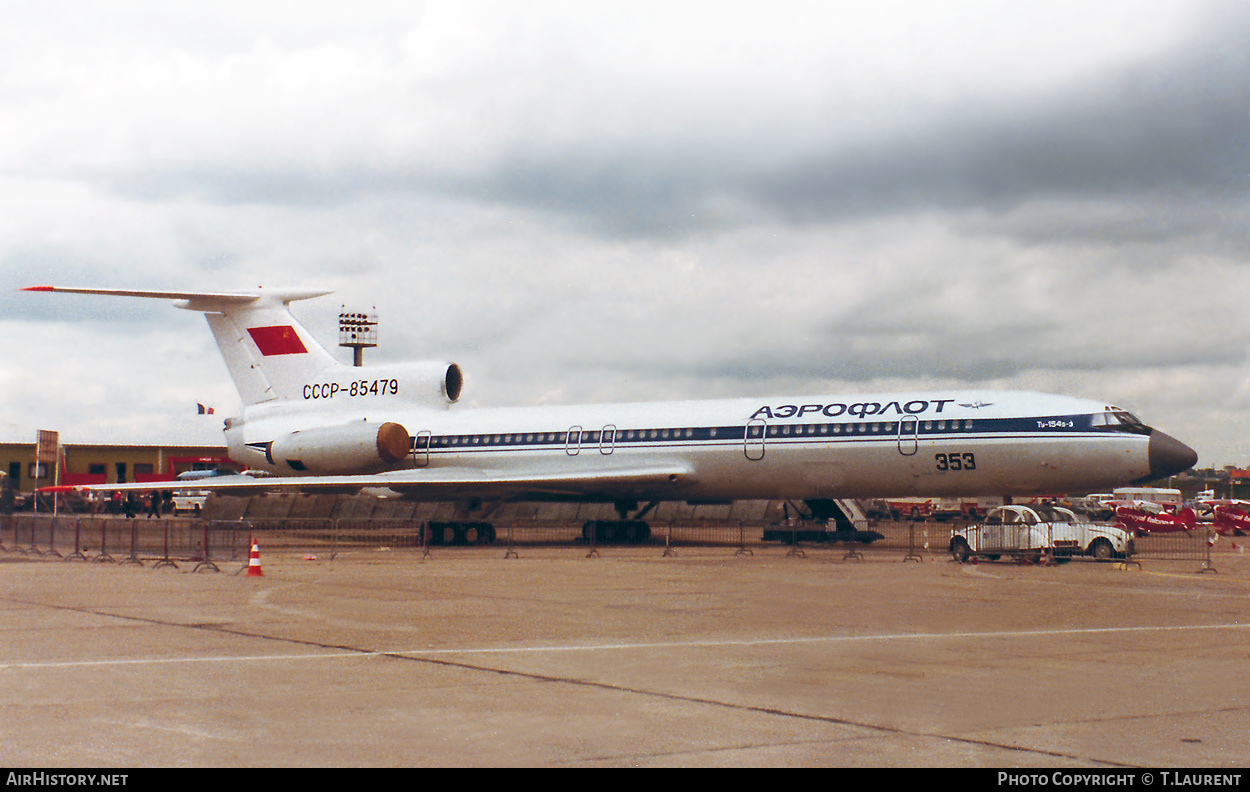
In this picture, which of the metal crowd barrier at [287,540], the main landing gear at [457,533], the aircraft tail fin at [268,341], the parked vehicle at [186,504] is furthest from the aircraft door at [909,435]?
the parked vehicle at [186,504]

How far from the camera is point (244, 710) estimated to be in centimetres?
792

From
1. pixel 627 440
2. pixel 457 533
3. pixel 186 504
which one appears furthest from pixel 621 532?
pixel 186 504

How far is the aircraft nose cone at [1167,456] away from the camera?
28.1 meters

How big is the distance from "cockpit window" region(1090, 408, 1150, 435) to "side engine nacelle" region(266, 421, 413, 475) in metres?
20.8

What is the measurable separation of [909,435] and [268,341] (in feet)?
73.3

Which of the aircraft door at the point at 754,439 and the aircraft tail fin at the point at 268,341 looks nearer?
the aircraft door at the point at 754,439

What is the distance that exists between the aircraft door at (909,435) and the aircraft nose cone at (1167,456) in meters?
5.38

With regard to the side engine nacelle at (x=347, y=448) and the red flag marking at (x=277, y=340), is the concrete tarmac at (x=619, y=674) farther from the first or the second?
the red flag marking at (x=277, y=340)

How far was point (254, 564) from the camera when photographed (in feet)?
68.6

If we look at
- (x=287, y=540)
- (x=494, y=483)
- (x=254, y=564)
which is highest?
(x=494, y=483)

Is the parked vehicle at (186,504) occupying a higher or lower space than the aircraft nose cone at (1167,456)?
lower

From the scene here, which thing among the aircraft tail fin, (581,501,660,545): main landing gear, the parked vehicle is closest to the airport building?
the parked vehicle

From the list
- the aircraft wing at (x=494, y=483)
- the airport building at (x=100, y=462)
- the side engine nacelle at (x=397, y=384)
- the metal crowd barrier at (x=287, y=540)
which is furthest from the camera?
the airport building at (x=100, y=462)

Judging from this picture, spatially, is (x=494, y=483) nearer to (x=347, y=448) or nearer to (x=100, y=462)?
(x=347, y=448)
